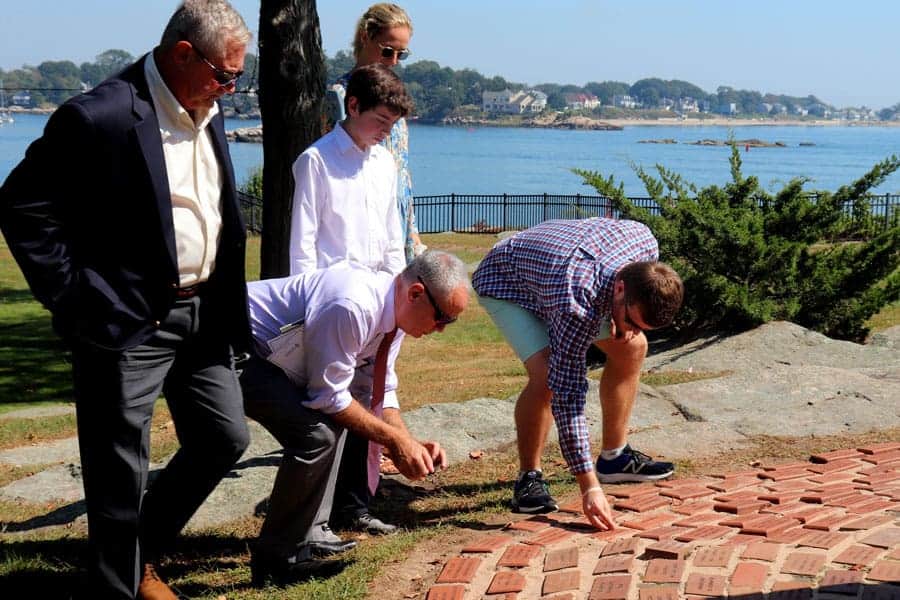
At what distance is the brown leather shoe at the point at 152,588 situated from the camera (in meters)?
3.76

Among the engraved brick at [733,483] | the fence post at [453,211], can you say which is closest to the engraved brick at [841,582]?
the engraved brick at [733,483]

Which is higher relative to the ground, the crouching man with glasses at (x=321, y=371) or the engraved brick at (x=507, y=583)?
the crouching man with glasses at (x=321, y=371)

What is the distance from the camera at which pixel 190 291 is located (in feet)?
11.8

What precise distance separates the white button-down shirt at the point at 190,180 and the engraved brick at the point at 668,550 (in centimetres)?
187

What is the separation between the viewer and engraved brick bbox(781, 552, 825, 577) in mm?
3682

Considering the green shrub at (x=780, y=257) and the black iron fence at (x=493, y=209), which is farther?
the black iron fence at (x=493, y=209)

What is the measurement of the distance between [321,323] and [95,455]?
33.9 inches

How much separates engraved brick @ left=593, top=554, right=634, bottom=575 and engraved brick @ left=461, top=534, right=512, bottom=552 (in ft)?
1.51

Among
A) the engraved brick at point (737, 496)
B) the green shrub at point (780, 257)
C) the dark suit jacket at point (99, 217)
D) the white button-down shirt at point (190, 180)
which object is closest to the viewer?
the dark suit jacket at point (99, 217)

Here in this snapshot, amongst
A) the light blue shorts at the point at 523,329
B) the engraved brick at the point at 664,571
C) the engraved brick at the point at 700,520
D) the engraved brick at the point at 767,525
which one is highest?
the light blue shorts at the point at 523,329

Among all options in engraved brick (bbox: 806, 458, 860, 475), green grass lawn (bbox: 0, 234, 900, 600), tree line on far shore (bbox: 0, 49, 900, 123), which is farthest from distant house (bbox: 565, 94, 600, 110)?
engraved brick (bbox: 806, 458, 860, 475)

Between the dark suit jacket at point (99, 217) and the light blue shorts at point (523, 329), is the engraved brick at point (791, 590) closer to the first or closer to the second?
the light blue shorts at point (523, 329)

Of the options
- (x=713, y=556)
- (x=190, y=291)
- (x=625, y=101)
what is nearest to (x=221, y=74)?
(x=190, y=291)

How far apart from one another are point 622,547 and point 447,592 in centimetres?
70
